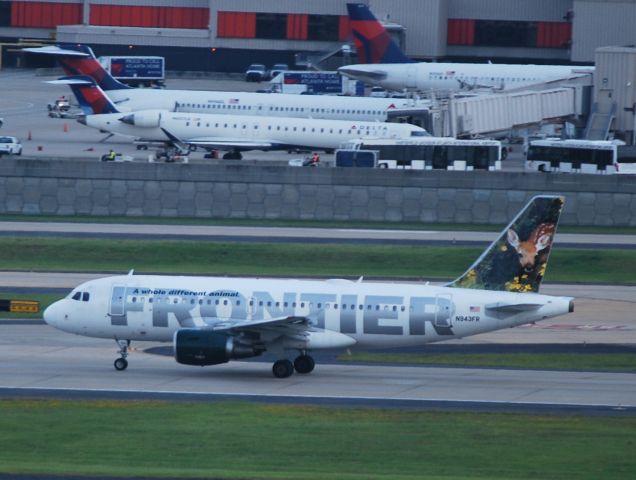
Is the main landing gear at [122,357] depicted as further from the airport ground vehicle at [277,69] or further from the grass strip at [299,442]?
the airport ground vehicle at [277,69]

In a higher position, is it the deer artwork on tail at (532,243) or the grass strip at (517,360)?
the deer artwork on tail at (532,243)

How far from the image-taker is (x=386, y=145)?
89.0 meters

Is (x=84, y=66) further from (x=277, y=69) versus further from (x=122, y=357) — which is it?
(x=122, y=357)

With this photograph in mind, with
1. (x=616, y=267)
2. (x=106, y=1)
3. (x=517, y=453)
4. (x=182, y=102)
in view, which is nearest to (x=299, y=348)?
(x=517, y=453)

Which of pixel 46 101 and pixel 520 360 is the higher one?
pixel 46 101

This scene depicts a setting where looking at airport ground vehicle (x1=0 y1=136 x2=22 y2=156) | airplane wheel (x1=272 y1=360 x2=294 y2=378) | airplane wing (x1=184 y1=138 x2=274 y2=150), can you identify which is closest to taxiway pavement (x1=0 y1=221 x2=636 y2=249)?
airport ground vehicle (x1=0 y1=136 x2=22 y2=156)

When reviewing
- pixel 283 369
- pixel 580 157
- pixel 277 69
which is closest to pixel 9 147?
pixel 580 157

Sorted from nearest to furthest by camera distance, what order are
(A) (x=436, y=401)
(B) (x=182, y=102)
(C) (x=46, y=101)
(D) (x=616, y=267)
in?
(A) (x=436, y=401) < (D) (x=616, y=267) < (B) (x=182, y=102) < (C) (x=46, y=101)

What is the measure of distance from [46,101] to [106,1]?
26257 millimetres

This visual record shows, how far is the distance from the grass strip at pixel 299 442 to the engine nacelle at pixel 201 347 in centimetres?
320

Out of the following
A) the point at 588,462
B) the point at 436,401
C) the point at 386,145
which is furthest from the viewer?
the point at 386,145

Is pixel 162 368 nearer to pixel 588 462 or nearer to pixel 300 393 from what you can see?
pixel 300 393

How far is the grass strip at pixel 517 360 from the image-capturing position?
144 feet

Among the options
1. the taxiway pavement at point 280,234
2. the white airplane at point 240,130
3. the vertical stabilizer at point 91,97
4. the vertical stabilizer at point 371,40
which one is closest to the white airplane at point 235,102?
the vertical stabilizer at point 91,97
